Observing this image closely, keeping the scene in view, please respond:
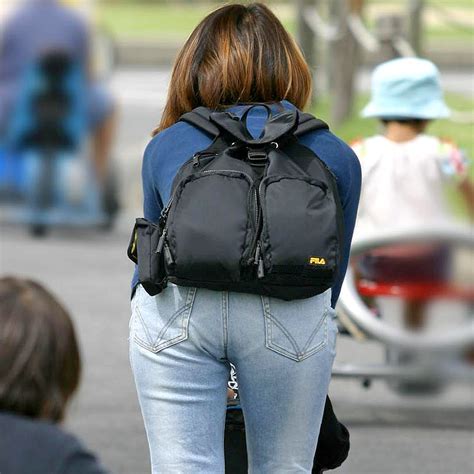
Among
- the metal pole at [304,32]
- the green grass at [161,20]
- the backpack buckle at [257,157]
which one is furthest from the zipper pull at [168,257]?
the green grass at [161,20]

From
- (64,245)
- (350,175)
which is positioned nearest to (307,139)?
(350,175)

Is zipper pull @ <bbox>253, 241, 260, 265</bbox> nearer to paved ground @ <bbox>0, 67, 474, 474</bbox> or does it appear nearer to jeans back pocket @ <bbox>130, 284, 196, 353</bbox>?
jeans back pocket @ <bbox>130, 284, 196, 353</bbox>

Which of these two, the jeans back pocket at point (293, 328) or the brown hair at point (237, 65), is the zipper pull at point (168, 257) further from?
the brown hair at point (237, 65)

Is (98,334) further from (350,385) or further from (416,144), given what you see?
(416,144)

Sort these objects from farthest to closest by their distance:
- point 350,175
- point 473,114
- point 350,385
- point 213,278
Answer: point 473,114, point 350,385, point 350,175, point 213,278

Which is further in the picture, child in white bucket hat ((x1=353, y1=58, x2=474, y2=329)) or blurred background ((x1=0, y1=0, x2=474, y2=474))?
blurred background ((x1=0, y1=0, x2=474, y2=474))

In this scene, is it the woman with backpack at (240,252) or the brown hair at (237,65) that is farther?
the brown hair at (237,65)

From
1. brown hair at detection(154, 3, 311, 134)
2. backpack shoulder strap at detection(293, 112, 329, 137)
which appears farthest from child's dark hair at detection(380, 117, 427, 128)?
backpack shoulder strap at detection(293, 112, 329, 137)

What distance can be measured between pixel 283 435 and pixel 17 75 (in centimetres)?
769

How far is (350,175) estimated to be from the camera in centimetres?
332

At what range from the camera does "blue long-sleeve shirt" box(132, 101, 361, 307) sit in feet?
10.8

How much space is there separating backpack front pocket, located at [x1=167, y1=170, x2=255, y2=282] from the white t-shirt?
2564mm

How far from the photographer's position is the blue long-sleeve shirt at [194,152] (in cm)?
328

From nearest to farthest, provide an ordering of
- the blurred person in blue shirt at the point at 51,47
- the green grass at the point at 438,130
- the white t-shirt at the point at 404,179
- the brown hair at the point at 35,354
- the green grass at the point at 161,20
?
1. the brown hair at the point at 35,354
2. the white t-shirt at the point at 404,179
3. the blurred person in blue shirt at the point at 51,47
4. the green grass at the point at 438,130
5. the green grass at the point at 161,20
